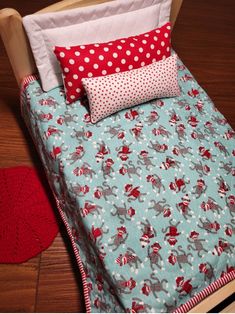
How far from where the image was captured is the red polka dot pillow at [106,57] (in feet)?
4.16

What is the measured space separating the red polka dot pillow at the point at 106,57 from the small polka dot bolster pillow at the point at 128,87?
4 cm

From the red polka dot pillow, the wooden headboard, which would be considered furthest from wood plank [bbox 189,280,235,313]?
the wooden headboard

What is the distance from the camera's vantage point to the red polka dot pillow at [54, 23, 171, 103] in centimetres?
127

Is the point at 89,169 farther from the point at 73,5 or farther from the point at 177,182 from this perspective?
the point at 73,5

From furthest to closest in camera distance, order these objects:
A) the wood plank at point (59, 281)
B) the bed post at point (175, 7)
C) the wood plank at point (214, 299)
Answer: the bed post at point (175, 7), the wood plank at point (59, 281), the wood plank at point (214, 299)

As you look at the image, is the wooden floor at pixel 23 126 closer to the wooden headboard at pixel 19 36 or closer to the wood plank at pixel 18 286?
the wood plank at pixel 18 286

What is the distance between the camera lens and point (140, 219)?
112cm

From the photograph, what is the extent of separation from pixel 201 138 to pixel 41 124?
65 centimetres

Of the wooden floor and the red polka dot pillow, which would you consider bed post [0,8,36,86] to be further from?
the wooden floor

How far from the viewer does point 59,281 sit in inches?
54.1

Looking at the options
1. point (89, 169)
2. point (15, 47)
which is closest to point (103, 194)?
point (89, 169)

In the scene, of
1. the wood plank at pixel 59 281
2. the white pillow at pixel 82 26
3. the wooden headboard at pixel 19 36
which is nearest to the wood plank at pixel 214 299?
the wood plank at pixel 59 281

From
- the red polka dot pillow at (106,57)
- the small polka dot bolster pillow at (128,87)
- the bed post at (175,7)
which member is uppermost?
the bed post at (175,7)

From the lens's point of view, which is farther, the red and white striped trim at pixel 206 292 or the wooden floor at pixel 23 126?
the wooden floor at pixel 23 126
